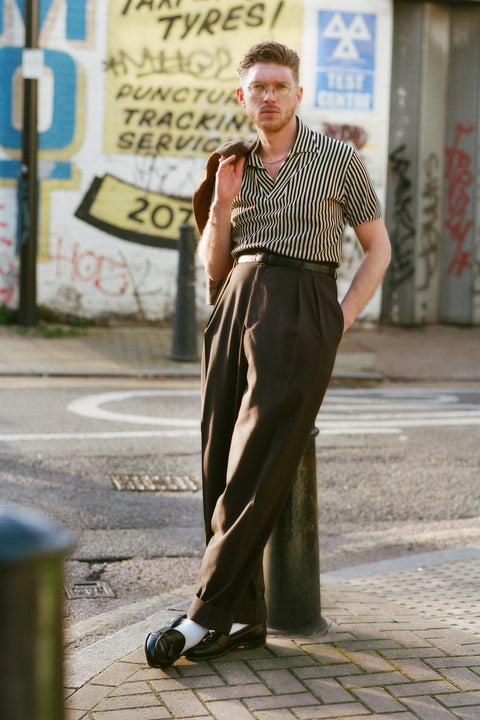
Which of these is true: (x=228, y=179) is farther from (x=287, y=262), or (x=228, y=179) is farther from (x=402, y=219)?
(x=402, y=219)

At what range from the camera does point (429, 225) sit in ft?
43.6

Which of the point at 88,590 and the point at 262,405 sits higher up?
the point at 262,405

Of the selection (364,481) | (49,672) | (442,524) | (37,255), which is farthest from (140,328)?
(49,672)

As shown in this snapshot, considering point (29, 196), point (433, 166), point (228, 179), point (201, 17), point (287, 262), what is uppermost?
point (201, 17)

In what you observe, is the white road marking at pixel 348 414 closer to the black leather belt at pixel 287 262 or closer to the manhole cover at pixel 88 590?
the manhole cover at pixel 88 590

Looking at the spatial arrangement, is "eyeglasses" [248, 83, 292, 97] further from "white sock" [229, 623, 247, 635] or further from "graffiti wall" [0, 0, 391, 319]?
"graffiti wall" [0, 0, 391, 319]

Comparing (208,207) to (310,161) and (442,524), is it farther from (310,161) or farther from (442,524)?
(442,524)

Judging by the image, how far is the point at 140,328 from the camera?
12508 millimetres

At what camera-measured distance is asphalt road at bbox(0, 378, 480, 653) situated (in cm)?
441

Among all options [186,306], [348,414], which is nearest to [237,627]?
[348,414]

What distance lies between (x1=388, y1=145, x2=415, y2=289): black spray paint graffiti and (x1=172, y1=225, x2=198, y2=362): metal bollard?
3795 mm

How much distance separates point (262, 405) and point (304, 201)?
660 mm

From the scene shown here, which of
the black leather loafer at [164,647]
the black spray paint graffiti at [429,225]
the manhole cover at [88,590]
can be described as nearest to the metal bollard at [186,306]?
the black spray paint graffiti at [429,225]

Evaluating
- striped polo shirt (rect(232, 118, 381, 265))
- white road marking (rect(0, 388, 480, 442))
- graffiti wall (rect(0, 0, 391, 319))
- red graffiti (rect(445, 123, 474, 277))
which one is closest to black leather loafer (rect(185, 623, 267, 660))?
striped polo shirt (rect(232, 118, 381, 265))
